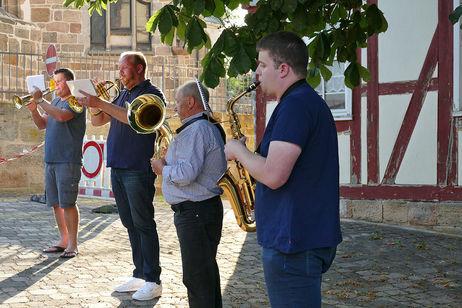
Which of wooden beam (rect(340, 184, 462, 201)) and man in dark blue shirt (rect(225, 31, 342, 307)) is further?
wooden beam (rect(340, 184, 462, 201))

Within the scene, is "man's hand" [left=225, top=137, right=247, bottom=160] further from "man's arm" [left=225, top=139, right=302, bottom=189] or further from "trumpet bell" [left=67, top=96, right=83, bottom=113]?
"trumpet bell" [left=67, top=96, right=83, bottom=113]

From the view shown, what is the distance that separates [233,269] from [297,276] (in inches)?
160

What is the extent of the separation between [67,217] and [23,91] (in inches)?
360

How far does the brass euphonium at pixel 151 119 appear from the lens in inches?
→ 192

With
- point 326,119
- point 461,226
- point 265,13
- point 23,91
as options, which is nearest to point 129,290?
point 265,13

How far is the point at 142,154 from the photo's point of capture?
218 inches

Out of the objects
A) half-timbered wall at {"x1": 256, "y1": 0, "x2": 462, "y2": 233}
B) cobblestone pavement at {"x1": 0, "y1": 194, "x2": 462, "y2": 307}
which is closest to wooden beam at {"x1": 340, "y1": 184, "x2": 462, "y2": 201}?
half-timbered wall at {"x1": 256, "y1": 0, "x2": 462, "y2": 233}

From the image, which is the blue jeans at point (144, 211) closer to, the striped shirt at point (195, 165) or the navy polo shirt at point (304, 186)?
the striped shirt at point (195, 165)

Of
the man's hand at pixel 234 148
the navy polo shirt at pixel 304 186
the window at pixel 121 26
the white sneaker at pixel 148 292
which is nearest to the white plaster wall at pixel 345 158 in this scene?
the white sneaker at pixel 148 292

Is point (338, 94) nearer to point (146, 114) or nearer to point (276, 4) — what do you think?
point (146, 114)

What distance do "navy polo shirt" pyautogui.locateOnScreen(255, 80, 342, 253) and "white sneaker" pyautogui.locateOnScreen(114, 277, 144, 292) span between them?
9.99ft

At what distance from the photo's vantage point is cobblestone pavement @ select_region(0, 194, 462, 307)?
5.62 meters

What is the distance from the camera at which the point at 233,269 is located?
6.88 meters

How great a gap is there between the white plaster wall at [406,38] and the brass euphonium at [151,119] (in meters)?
5.92
